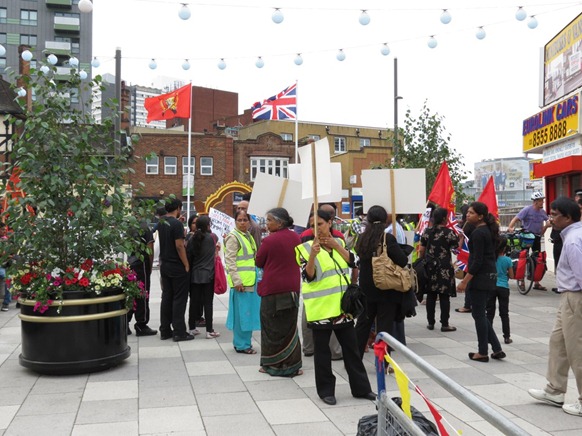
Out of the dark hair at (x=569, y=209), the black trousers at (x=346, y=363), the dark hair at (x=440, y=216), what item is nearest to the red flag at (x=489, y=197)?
the dark hair at (x=440, y=216)

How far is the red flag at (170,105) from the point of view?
28.3 metres

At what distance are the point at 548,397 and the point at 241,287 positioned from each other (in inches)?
142

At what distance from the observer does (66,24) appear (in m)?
75.6

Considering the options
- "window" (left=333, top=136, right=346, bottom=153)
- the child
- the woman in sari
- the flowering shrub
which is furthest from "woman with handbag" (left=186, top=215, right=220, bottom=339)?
"window" (left=333, top=136, right=346, bottom=153)

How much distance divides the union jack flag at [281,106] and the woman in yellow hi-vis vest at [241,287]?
21801 millimetres

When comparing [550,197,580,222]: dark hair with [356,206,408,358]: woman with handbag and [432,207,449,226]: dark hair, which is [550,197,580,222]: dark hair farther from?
[432,207,449,226]: dark hair

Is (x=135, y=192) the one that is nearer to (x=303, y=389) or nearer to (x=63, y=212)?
(x=63, y=212)

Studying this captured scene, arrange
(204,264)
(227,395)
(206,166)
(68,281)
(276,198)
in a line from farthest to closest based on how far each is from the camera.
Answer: (206,166) → (204,264) → (276,198) → (68,281) → (227,395)

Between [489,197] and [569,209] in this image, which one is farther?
[489,197]

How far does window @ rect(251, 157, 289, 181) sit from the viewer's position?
50875 mm

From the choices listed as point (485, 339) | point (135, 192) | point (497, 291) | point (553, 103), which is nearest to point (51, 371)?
point (135, 192)

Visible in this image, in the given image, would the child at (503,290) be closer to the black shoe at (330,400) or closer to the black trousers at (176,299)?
the black shoe at (330,400)

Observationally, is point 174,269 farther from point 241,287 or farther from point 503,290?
point 503,290

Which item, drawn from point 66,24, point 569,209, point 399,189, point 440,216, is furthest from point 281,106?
point 66,24
